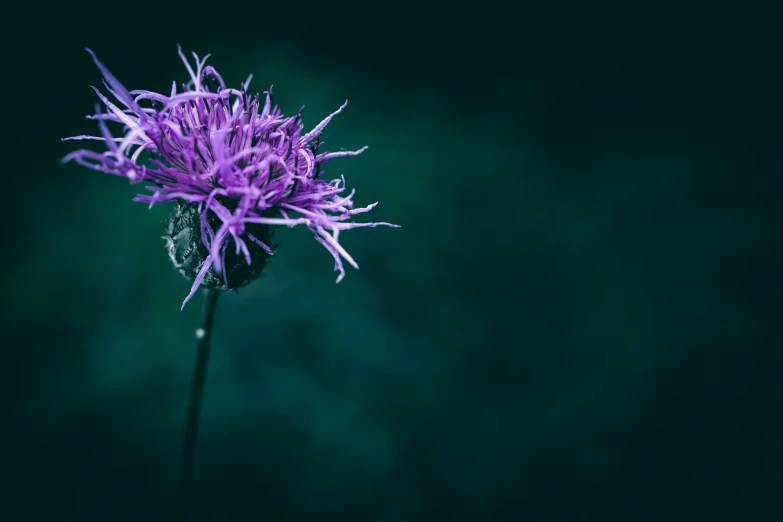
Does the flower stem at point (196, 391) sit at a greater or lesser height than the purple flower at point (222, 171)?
lesser

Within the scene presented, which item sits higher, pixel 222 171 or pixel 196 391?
pixel 222 171

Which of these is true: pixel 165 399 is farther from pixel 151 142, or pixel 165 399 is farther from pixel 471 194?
pixel 471 194

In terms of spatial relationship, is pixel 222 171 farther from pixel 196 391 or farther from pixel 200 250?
pixel 196 391

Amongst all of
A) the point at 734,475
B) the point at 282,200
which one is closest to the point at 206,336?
the point at 282,200

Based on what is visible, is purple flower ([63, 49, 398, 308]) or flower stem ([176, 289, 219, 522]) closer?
purple flower ([63, 49, 398, 308])

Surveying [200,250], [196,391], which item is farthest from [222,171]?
[196,391]
